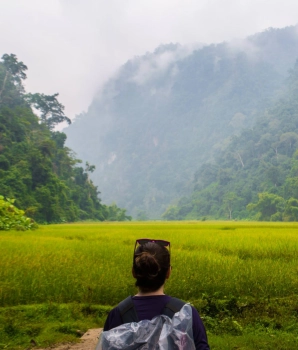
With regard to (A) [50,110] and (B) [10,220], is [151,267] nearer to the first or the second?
(B) [10,220]

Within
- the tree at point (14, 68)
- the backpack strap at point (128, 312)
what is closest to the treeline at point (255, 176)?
the tree at point (14, 68)

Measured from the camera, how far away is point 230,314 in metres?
4.86

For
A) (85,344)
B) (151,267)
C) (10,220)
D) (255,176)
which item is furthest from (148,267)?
(255,176)

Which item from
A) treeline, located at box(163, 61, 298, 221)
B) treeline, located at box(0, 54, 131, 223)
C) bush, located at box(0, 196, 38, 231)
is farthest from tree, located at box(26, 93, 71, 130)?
bush, located at box(0, 196, 38, 231)

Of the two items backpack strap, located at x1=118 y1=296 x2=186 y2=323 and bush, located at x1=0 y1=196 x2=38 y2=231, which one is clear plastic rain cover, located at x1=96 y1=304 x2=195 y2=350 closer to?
backpack strap, located at x1=118 y1=296 x2=186 y2=323

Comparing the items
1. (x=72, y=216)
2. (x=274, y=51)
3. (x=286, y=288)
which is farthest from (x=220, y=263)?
(x=274, y=51)

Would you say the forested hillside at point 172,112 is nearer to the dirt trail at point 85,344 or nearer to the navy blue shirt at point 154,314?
the dirt trail at point 85,344

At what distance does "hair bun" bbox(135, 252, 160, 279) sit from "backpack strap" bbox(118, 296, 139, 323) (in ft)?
0.61

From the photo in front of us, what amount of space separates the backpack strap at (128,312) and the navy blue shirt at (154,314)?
0.06 ft

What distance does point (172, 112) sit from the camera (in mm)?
162125

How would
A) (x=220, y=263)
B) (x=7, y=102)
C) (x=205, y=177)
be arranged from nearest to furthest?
(x=220, y=263)
(x=7, y=102)
(x=205, y=177)

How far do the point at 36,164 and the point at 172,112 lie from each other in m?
130

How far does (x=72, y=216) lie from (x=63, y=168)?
9810mm

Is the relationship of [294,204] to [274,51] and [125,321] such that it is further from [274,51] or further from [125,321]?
[274,51]
